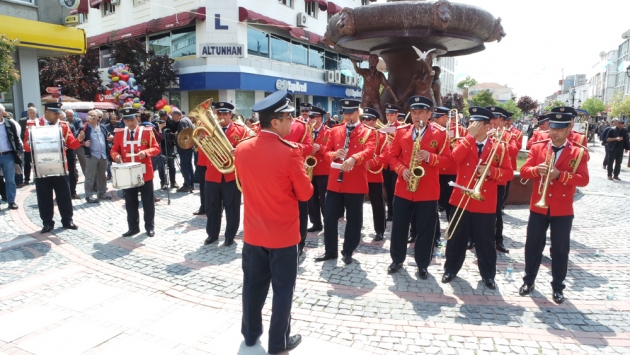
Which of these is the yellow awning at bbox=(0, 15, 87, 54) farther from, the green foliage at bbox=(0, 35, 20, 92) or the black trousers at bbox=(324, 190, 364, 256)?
the black trousers at bbox=(324, 190, 364, 256)

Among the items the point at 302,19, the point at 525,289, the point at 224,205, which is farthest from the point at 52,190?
the point at 302,19

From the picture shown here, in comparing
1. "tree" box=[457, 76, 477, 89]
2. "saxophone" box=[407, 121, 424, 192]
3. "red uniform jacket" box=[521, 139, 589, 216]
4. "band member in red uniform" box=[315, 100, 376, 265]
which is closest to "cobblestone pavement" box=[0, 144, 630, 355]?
"band member in red uniform" box=[315, 100, 376, 265]

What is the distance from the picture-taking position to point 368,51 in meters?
11.3

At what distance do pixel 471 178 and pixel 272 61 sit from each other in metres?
23.5

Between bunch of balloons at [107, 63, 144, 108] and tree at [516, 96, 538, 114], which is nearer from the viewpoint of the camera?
bunch of balloons at [107, 63, 144, 108]

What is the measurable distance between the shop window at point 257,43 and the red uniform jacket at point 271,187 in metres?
23.1

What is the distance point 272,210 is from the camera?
345 centimetres

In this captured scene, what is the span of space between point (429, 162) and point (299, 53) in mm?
26152

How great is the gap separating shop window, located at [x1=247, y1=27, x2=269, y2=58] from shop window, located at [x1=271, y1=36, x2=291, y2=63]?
638 millimetres

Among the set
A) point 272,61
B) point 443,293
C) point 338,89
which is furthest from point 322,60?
point 443,293

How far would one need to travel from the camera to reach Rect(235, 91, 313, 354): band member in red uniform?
3.35m

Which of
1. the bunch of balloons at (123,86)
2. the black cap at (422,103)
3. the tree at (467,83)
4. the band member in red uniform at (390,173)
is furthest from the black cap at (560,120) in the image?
the tree at (467,83)

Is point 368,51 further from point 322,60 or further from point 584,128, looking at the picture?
point 322,60

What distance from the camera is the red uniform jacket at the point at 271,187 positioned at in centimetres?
334
